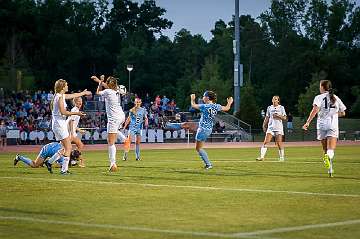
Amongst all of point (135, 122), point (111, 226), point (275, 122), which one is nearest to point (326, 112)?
point (111, 226)

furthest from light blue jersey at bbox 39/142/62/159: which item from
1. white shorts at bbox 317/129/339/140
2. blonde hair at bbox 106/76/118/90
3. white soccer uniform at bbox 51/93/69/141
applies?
white shorts at bbox 317/129/339/140

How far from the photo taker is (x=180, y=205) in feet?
46.6

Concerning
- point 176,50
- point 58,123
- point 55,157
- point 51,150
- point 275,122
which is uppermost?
point 176,50

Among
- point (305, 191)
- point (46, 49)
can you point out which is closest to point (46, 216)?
point (305, 191)

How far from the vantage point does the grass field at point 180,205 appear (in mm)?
11250

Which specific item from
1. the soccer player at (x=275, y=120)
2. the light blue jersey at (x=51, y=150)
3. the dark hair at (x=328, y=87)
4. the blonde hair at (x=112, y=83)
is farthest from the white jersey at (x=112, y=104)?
the soccer player at (x=275, y=120)

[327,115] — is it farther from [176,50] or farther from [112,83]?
[176,50]

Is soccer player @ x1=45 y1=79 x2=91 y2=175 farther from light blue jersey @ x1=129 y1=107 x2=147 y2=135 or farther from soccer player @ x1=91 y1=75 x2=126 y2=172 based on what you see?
light blue jersey @ x1=129 y1=107 x2=147 y2=135

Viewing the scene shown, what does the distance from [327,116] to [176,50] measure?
10053 cm

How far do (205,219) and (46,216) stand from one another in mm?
2391

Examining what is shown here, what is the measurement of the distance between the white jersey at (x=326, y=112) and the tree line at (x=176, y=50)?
7392 cm

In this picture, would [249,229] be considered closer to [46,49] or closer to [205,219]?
[205,219]

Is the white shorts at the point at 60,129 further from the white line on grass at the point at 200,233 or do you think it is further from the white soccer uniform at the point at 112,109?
the white line on grass at the point at 200,233

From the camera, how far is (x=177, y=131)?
6297 cm
